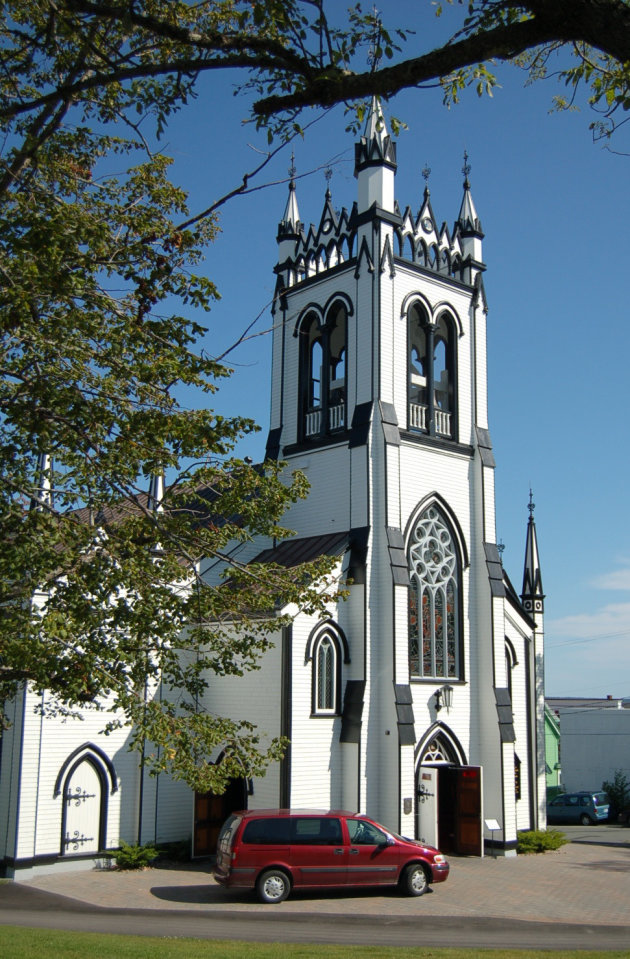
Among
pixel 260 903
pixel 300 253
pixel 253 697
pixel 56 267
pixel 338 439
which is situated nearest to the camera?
pixel 56 267

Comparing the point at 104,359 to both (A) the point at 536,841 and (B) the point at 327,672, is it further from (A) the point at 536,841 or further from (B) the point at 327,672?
(A) the point at 536,841

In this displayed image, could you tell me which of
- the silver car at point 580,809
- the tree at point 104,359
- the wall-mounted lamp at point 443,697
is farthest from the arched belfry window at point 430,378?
the silver car at point 580,809

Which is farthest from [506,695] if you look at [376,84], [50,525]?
[376,84]

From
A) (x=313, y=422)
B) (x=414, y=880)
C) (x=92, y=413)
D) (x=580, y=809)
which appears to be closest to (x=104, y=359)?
(x=92, y=413)

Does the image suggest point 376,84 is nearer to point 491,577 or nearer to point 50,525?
point 50,525

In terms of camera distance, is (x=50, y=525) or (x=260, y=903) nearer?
(x=50, y=525)

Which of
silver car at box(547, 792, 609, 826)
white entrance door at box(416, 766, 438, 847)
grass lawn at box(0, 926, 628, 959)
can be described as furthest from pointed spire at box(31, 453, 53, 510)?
silver car at box(547, 792, 609, 826)

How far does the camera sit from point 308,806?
19891 millimetres

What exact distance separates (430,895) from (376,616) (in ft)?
21.4

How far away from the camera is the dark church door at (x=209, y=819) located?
2023 centimetres

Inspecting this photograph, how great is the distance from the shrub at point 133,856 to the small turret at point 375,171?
633 inches

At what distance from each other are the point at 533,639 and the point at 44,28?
22.1 metres

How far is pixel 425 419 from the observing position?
2419cm

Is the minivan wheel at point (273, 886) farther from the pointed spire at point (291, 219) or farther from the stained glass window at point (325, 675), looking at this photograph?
the pointed spire at point (291, 219)
